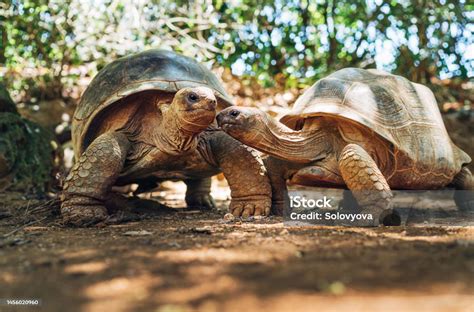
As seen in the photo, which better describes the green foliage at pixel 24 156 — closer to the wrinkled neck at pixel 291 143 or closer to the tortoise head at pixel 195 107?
the tortoise head at pixel 195 107

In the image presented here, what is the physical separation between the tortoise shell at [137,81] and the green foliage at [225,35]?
3.19 metres

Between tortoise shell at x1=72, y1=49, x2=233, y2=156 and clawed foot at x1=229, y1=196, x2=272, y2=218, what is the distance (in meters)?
1.12

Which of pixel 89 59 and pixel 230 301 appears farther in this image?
pixel 89 59

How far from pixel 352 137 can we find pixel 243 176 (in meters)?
1.06

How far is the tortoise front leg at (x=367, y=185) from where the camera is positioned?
3424 millimetres

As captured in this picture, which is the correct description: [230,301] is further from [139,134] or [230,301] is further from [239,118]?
[139,134]

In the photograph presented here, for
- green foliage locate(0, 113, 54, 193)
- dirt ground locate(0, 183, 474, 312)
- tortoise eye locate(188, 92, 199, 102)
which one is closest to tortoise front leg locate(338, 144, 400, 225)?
dirt ground locate(0, 183, 474, 312)

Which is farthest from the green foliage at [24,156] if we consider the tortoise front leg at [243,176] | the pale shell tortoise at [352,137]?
the pale shell tortoise at [352,137]

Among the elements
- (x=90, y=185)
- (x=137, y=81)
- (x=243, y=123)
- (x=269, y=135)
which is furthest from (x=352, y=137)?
(x=90, y=185)

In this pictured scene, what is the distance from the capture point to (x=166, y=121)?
13.0 ft

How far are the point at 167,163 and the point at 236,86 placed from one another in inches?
197

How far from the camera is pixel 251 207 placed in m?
4.09

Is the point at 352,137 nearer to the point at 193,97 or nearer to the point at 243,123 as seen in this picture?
the point at 243,123

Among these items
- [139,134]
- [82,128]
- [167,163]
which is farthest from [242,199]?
[82,128]
